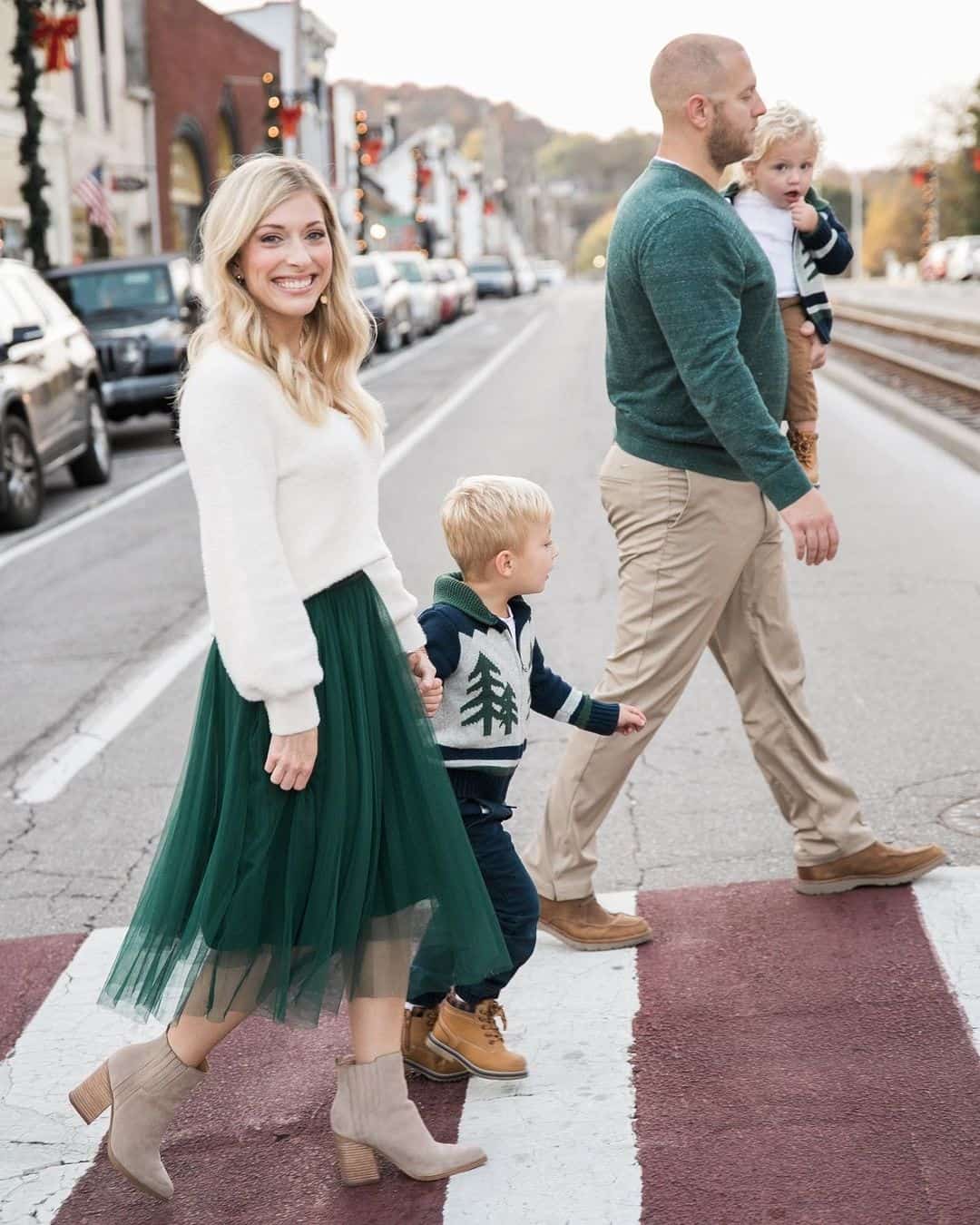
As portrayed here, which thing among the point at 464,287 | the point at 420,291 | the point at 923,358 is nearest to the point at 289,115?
the point at 420,291

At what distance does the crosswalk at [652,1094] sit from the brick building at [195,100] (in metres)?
34.2

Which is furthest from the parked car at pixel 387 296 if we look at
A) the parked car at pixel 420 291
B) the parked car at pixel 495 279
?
the parked car at pixel 495 279

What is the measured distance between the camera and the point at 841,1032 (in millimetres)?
3678

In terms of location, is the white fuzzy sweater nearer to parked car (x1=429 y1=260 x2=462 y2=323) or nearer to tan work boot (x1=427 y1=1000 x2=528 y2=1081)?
tan work boot (x1=427 y1=1000 x2=528 y2=1081)

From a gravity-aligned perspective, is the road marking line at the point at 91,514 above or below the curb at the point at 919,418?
below

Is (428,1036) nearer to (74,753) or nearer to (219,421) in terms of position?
(219,421)

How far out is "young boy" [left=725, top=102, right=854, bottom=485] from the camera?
4.46 metres

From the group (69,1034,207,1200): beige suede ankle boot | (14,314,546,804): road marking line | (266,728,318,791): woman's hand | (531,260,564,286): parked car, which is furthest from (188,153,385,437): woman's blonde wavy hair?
(531,260,564,286): parked car

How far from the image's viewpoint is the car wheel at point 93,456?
46.8 ft

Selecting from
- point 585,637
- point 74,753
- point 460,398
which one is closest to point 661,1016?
point 74,753

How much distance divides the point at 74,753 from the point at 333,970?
366 centimetres

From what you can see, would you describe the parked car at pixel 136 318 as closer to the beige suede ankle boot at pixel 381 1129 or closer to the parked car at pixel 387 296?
the parked car at pixel 387 296

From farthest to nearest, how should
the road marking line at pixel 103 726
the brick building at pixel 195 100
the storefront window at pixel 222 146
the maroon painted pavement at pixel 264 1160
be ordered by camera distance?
the storefront window at pixel 222 146 < the brick building at pixel 195 100 < the road marking line at pixel 103 726 < the maroon painted pavement at pixel 264 1160

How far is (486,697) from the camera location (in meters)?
3.45
